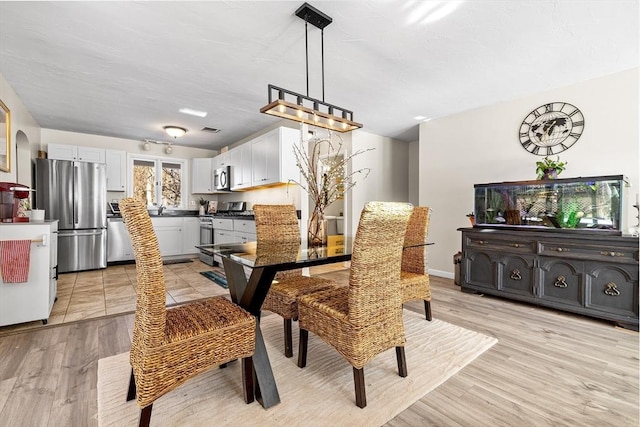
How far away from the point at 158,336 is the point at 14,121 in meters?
3.92

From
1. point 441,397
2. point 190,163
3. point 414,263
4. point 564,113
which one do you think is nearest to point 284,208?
point 414,263

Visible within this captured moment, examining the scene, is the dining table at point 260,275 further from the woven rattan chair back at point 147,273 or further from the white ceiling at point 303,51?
the white ceiling at point 303,51

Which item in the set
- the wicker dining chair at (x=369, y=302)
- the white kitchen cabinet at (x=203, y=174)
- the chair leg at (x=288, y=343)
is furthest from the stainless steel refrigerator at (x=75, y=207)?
the wicker dining chair at (x=369, y=302)

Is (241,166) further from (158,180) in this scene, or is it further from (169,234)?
(158,180)

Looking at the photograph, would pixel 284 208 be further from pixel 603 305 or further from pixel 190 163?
pixel 190 163

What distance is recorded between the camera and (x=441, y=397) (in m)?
1.57

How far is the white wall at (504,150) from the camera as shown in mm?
2760

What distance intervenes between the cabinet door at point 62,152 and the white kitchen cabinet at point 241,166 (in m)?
2.58

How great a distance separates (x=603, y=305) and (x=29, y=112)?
7.05 metres

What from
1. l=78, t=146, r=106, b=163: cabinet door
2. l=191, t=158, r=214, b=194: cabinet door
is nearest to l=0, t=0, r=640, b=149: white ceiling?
l=78, t=146, r=106, b=163: cabinet door

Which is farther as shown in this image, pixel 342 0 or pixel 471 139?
pixel 471 139

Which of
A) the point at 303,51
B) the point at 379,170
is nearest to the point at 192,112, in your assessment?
the point at 303,51

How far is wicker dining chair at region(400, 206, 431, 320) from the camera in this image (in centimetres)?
240

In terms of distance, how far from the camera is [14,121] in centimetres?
335
